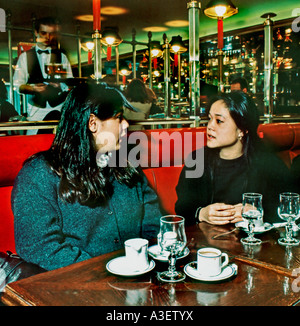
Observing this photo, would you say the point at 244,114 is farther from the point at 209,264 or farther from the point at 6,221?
the point at 6,221

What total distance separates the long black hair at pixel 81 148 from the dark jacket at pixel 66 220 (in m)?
0.04

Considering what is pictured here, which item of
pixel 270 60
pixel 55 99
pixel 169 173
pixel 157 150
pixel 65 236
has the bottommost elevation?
pixel 65 236

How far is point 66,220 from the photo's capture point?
1.46 metres

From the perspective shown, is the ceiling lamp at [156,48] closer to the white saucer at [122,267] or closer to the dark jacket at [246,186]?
the dark jacket at [246,186]

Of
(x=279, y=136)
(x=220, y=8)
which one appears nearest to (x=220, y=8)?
(x=220, y=8)

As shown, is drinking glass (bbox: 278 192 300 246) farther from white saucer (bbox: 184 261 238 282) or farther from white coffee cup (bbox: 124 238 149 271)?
white coffee cup (bbox: 124 238 149 271)

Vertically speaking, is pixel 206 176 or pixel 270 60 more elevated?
pixel 270 60

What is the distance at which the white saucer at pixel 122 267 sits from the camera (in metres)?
0.99

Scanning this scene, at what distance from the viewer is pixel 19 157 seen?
5.45 ft
